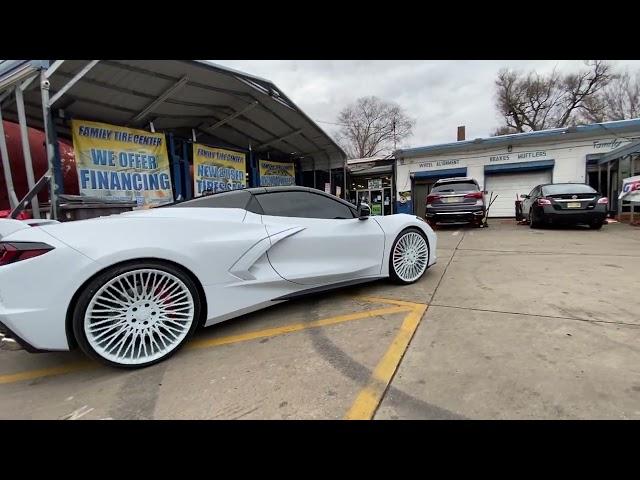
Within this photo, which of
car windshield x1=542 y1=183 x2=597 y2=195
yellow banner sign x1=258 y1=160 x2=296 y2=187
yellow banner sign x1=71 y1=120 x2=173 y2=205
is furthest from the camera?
yellow banner sign x1=258 y1=160 x2=296 y2=187

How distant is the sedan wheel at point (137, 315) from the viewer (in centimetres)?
200

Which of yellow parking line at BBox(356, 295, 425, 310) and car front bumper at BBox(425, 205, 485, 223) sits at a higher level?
car front bumper at BBox(425, 205, 485, 223)

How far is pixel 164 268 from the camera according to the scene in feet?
7.25

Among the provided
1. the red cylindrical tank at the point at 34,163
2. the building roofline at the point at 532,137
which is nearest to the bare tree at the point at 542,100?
the building roofline at the point at 532,137

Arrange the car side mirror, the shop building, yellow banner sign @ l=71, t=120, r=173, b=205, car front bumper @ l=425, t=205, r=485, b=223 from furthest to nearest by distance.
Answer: the shop building → car front bumper @ l=425, t=205, r=485, b=223 → yellow banner sign @ l=71, t=120, r=173, b=205 → the car side mirror

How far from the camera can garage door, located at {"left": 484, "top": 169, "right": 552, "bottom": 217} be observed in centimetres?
1381

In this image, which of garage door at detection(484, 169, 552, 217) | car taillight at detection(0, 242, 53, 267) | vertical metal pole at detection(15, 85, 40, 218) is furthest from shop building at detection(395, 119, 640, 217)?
car taillight at detection(0, 242, 53, 267)

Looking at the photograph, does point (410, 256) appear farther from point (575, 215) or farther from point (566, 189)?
point (566, 189)

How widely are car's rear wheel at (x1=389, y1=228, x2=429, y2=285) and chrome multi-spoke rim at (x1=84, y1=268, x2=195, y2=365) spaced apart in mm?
2250

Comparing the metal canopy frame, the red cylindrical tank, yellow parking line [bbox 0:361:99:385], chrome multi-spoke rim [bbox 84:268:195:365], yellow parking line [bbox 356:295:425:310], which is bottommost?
yellow parking line [bbox 0:361:99:385]

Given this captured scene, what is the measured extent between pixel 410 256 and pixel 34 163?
9.26 metres

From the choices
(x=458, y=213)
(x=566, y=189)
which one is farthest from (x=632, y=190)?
(x=458, y=213)

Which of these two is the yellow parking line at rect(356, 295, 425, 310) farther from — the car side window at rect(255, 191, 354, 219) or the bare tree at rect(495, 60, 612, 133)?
the bare tree at rect(495, 60, 612, 133)
